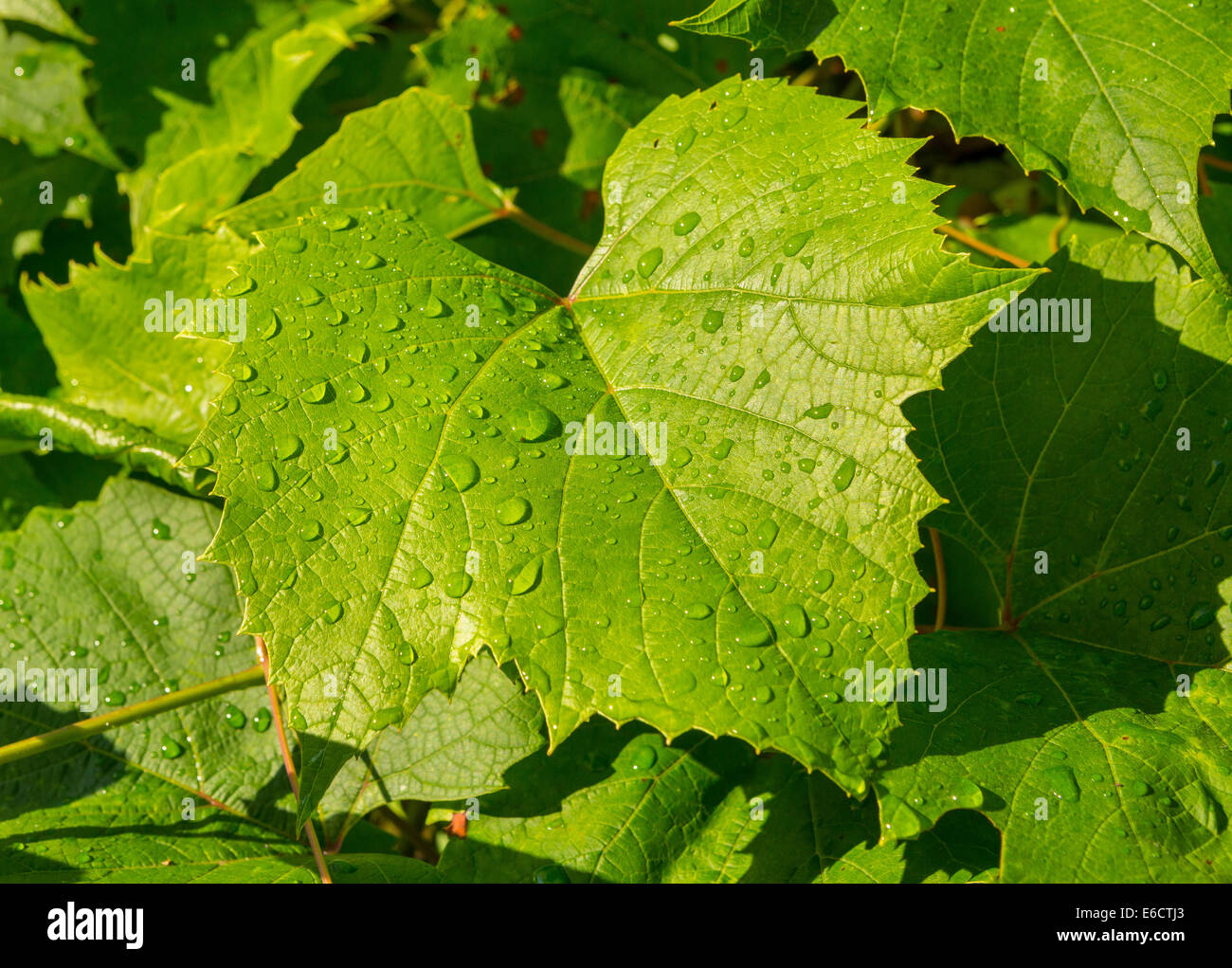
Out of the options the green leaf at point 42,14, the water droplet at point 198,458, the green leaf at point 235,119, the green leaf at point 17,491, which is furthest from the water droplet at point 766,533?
the green leaf at point 42,14

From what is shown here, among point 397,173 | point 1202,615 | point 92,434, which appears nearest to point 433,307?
point 397,173

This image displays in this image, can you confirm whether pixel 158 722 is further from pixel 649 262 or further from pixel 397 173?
pixel 649 262

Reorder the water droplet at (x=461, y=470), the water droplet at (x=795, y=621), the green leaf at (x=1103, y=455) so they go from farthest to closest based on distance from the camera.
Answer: the green leaf at (x=1103, y=455), the water droplet at (x=461, y=470), the water droplet at (x=795, y=621)

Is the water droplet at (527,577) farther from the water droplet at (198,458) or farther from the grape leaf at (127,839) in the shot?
the grape leaf at (127,839)

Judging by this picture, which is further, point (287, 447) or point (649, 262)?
point (649, 262)

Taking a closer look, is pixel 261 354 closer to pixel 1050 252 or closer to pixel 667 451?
pixel 667 451
